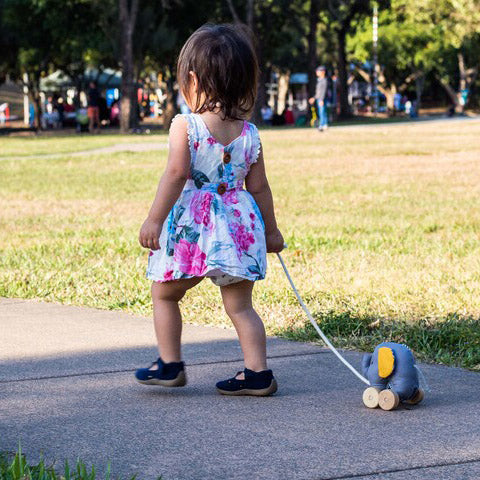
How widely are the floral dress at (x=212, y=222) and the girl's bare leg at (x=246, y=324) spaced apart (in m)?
0.11

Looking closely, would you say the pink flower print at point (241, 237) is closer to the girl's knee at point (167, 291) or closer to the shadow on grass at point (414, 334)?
the girl's knee at point (167, 291)

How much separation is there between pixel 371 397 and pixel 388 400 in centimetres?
8

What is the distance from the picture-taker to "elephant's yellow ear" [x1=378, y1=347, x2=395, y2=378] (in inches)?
157

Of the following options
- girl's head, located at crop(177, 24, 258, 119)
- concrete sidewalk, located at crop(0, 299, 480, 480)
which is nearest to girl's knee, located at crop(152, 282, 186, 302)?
concrete sidewalk, located at crop(0, 299, 480, 480)

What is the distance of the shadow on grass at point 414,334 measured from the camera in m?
4.97

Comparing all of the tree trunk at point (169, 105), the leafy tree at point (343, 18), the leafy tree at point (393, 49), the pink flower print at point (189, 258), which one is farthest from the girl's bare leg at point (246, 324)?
the leafy tree at point (393, 49)

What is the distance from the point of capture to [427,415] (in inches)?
156

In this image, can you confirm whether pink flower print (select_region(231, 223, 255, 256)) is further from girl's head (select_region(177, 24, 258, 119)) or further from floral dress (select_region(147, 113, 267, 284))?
girl's head (select_region(177, 24, 258, 119))

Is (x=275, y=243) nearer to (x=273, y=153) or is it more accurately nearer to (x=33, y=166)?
(x=33, y=166)

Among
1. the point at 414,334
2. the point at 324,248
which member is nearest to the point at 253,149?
the point at 414,334

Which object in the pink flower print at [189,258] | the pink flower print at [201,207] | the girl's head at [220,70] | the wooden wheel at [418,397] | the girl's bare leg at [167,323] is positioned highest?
the girl's head at [220,70]

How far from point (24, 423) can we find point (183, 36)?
146ft

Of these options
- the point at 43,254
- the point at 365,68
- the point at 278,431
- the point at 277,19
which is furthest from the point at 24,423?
the point at 365,68

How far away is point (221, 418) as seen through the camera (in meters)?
3.94
